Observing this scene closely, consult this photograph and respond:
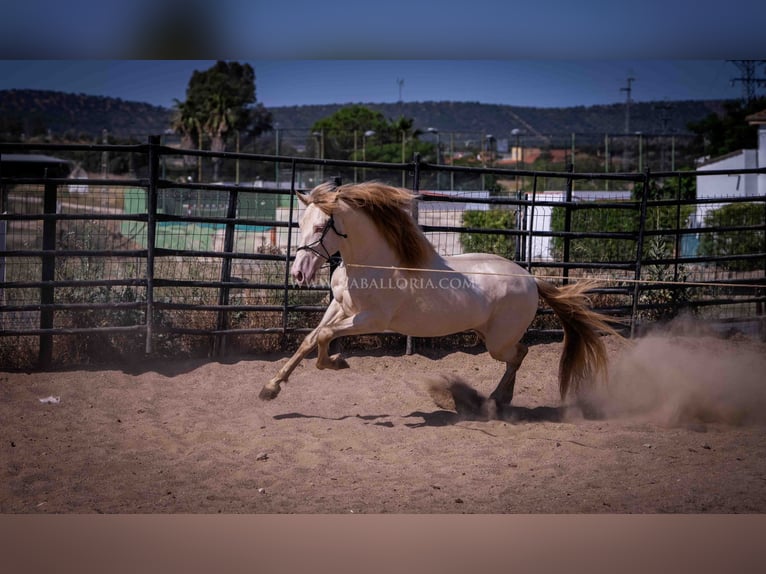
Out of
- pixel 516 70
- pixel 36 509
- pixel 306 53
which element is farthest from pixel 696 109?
pixel 36 509

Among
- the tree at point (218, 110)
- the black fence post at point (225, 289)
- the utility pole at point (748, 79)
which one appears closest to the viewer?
the black fence post at point (225, 289)

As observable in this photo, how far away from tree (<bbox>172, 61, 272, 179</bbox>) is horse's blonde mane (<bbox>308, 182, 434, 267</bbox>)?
18585 mm

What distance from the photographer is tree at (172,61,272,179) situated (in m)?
23.7

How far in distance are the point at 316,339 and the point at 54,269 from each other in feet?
8.85

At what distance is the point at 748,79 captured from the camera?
29.2 feet

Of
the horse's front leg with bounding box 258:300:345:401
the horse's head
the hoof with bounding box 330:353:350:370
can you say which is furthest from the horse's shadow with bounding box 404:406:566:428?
the horse's head

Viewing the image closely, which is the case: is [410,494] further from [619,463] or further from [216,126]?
[216,126]

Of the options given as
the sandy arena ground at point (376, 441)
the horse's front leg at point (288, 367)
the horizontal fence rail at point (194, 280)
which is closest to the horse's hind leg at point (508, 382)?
the sandy arena ground at point (376, 441)

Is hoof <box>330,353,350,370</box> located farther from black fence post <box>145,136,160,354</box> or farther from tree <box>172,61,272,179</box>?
tree <box>172,61,272,179</box>

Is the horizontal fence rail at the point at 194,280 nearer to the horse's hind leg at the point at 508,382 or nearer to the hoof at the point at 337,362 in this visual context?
the horse's hind leg at the point at 508,382

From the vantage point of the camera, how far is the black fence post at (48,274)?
20.8 feet

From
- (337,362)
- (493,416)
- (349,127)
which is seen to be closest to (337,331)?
(337,362)

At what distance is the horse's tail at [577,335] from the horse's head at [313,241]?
5.68 feet

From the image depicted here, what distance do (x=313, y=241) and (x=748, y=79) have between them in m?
6.51
